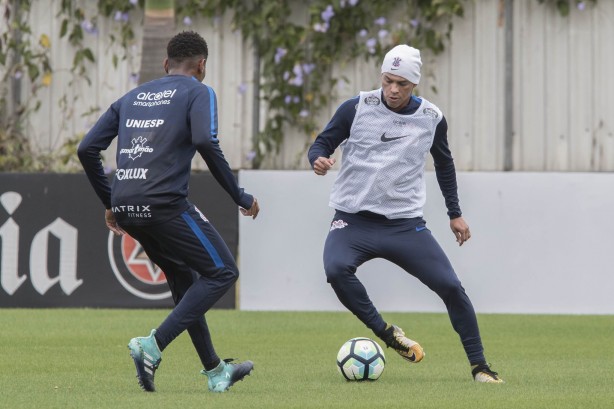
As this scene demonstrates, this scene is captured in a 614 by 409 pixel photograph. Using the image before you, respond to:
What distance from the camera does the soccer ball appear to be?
8.00 metres

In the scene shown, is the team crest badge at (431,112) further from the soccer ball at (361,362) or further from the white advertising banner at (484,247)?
the white advertising banner at (484,247)

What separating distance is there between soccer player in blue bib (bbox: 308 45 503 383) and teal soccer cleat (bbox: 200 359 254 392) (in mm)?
965

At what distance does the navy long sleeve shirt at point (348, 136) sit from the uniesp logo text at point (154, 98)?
1255 mm

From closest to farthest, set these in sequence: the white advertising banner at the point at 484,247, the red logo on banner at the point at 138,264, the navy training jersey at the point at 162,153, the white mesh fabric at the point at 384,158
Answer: the navy training jersey at the point at 162,153
the white mesh fabric at the point at 384,158
the white advertising banner at the point at 484,247
the red logo on banner at the point at 138,264

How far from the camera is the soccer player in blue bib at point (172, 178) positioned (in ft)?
23.0

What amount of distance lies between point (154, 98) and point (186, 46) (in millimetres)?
335

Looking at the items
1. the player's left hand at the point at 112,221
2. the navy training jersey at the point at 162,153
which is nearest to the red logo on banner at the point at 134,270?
the player's left hand at the point at 112,221

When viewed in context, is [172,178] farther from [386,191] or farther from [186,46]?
[386,191]

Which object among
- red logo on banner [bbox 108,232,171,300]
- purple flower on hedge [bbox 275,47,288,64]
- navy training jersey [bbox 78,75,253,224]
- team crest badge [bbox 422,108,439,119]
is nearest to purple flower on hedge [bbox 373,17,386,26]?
purple flower on hedge [bbox 275,47,288,64]

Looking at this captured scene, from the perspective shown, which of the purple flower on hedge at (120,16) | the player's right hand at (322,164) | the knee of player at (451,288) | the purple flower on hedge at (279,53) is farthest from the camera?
the purple flower on hedge at (120,16)

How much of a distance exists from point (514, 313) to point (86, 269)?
4283mm

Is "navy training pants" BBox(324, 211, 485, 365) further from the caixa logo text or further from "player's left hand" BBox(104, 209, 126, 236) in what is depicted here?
the caixa logo text

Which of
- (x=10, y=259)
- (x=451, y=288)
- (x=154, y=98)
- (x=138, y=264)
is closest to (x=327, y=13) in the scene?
(x=138, y=264)

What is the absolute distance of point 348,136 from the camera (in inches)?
329
